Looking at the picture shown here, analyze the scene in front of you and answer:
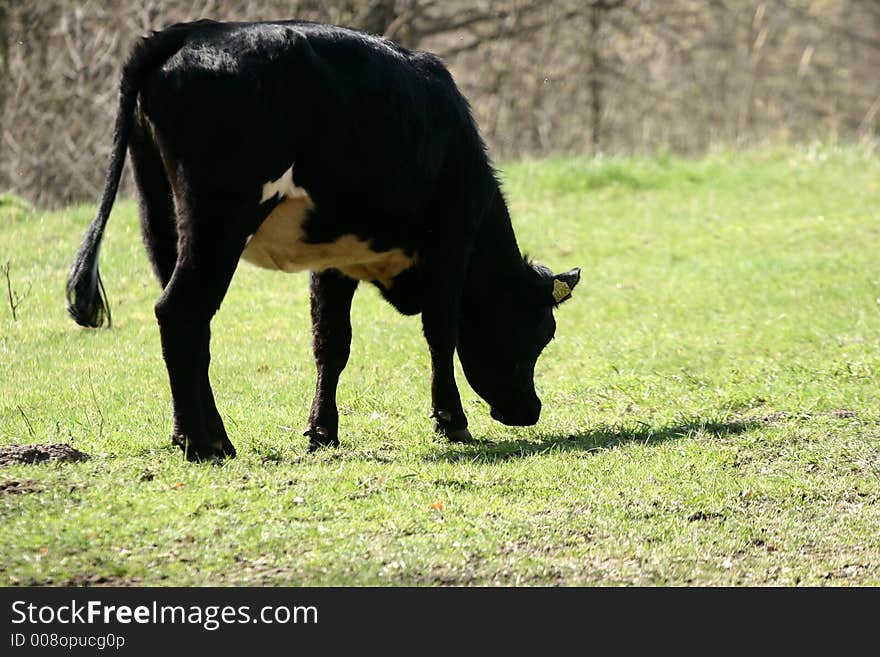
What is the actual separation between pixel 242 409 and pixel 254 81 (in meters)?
2.91

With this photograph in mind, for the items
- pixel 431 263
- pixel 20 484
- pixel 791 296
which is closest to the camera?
pixel 20 484

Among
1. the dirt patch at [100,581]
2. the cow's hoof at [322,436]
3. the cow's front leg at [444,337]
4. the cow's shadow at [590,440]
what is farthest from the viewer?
the cow's front leg at [444,337]

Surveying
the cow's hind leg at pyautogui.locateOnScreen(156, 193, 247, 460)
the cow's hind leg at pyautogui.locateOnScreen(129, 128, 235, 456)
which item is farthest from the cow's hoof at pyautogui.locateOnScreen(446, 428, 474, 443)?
the cow's hind leg at pyautogui.locateOnScreen(156, 193, 247, 460)

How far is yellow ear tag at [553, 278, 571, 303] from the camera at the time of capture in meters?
8.93

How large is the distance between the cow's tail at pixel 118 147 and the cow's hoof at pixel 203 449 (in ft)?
2.61

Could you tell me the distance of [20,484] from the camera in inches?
261

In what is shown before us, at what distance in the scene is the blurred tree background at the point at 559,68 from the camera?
17281mm

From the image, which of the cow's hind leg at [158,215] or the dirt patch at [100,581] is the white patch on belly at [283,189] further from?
the dirt patch at [100,581]

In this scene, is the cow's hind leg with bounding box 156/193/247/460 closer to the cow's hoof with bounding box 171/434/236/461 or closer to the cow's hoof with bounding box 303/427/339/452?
the cow's hoof with bounding box 171/434/236/461

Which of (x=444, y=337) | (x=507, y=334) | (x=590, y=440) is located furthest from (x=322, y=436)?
(x=590, y=440)

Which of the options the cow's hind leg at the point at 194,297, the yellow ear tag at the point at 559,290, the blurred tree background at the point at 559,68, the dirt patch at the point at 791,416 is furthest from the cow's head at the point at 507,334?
the blurred tree background at the point at 559,68

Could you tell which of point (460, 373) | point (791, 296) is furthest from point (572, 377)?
point (791, 296)

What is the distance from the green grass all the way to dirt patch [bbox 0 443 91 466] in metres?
0.13

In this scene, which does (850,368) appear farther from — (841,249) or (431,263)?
(841,249)
